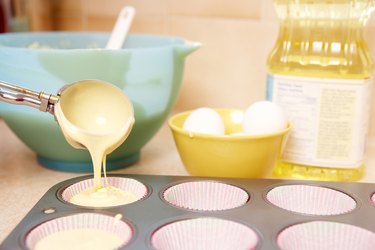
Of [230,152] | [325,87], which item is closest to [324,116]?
[325,87]

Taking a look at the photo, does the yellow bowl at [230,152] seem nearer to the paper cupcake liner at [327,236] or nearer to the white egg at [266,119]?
the white egg at [266,119]

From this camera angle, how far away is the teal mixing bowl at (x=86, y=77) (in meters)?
0.68

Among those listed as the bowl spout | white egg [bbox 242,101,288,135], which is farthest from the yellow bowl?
the bowl spout

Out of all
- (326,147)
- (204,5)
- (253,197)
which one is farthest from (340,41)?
(204,5)

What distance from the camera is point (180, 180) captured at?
0.66 meters

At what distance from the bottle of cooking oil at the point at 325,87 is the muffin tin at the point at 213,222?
0.33 feet

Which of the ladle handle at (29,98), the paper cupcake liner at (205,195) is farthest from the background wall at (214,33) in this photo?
the ladle handle at (29,98)

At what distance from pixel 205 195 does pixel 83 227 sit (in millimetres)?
178

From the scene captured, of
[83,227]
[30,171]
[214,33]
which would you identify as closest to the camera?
[83,227]

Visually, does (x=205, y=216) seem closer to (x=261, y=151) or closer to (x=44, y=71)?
(x=261, y=151)

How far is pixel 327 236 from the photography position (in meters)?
0.57

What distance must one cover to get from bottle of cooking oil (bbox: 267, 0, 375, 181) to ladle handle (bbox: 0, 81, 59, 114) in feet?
1.04

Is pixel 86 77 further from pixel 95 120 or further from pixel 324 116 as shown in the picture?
pixel 324 116

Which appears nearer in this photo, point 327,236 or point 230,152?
point 327,236
